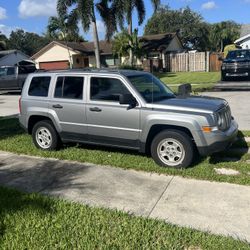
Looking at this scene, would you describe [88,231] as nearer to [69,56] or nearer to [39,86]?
[39,86]

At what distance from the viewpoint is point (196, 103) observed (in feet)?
19.9

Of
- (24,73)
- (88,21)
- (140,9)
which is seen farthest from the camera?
(140,9)

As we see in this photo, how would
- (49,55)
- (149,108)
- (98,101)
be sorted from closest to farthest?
(149,108) < (98,101) < (49,55)

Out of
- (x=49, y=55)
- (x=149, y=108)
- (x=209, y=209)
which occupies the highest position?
(x=49, y=55)

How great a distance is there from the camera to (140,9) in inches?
1251

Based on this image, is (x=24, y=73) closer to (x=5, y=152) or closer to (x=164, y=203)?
(x=5, y=152)

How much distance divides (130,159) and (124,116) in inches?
33.6

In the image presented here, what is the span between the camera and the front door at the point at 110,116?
20.4ft

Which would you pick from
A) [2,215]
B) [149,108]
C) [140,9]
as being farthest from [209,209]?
[140,9]

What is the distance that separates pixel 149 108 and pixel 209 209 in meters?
2.09

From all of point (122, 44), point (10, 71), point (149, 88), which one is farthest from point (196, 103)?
point (122, 44)

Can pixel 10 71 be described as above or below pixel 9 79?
above

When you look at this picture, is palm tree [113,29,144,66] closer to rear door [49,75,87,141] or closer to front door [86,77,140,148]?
rear door [49,75,87,141]

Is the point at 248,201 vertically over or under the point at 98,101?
under
